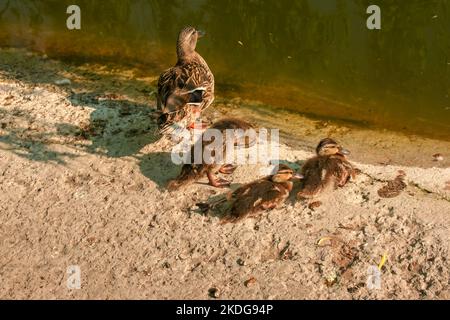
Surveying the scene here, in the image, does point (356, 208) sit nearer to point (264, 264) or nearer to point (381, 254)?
point (381, 254)

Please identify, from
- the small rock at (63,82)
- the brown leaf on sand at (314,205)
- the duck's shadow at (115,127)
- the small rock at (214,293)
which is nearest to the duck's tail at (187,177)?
the duck's shadow at (115,127)

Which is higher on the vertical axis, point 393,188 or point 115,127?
point 115,127

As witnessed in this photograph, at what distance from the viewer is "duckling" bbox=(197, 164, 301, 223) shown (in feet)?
18.6

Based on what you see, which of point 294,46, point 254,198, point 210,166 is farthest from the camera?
point 294,46

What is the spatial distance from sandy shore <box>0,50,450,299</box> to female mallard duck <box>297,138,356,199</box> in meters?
0.12

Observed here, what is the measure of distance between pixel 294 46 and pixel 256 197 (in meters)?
3.97

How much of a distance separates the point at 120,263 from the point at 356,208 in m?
2.15

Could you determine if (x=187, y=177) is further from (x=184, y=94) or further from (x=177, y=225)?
(x=184, y=94)

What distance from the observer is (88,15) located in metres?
10.4

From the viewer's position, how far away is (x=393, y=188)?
596 cm

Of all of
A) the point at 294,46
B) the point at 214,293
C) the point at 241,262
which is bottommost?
the point at 214,293

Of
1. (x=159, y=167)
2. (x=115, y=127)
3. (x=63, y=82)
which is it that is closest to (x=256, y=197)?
(x=159, y=167)

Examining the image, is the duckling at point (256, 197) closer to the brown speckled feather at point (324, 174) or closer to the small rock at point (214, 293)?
the brown speckled feather at point (324, 174)

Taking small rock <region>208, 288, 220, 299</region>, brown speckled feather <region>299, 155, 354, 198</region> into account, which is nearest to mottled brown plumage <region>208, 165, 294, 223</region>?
brown speckled feather <region>299, 155, 354, 198</region>
